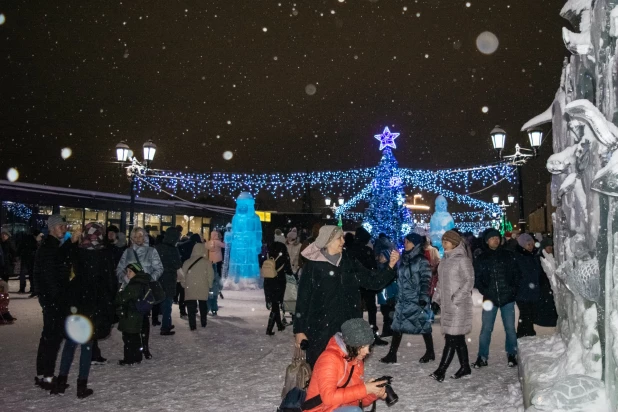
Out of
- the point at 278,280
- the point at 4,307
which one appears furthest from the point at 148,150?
the point at 278,280

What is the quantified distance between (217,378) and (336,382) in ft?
12.6

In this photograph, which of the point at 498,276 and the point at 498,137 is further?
the point at 498,137

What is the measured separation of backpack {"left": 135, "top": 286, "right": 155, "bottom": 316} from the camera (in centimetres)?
754

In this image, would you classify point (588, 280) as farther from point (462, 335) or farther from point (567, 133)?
point (462, 335)

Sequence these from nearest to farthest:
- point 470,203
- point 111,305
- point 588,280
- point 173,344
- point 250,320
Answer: point 588,280 → point 111,305 → point 173,344 → point 250,320 → point 470,203

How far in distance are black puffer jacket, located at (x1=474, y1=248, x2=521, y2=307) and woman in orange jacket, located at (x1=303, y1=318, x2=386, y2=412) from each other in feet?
14.7

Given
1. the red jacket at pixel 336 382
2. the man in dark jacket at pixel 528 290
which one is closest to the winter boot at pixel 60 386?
the red jacket at pixel 336 382

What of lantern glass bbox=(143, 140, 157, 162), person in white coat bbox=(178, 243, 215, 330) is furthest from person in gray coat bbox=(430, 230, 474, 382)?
lantern glass bbox=(143, 140, 157, 162)

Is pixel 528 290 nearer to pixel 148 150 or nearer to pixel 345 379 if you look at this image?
pixel 345 379

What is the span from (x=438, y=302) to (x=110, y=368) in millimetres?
4312

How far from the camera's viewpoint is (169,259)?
10203 mm

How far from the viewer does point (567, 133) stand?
17.6ft

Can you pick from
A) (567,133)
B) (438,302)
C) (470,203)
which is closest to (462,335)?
(438,302)

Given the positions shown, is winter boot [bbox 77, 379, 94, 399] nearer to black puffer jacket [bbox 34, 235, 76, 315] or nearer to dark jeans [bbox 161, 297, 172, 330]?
black puffer jacket [bbox 34, 235, 76, 315]
